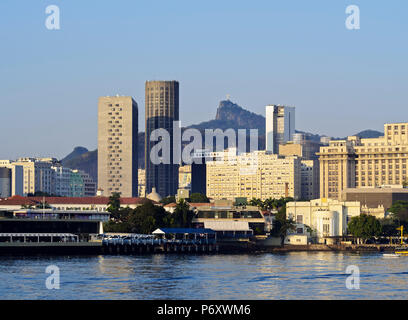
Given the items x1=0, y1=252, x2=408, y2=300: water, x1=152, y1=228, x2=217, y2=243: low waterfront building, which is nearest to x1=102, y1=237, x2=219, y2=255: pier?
x1=152, y1=228, x2=217, y2=243: low waterfront building

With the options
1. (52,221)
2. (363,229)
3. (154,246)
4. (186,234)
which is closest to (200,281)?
(154,246)

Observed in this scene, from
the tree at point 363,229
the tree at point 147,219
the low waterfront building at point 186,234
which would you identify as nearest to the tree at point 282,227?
the tree at point 363,229

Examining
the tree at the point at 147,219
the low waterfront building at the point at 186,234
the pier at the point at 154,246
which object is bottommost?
the pier at the point at 154,246

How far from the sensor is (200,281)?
88.2 m

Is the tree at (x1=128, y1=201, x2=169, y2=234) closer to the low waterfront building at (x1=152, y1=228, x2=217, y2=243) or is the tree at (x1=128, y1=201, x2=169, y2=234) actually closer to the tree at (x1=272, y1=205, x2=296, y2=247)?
the low waterfront building at (x1=152, y1=228, x2=217, y2=243)

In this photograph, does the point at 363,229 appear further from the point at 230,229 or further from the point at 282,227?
the point at 230,229

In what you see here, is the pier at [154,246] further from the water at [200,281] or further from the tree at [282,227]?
the water at [200,281]

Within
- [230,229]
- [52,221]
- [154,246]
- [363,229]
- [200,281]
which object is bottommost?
[154,246]

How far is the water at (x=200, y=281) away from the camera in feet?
244

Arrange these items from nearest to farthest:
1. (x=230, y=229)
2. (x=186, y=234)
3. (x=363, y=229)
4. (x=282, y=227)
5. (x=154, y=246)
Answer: (x=154, y=246) < (x=186, y=234) < (x=230, y=229) < (x=282, y=227) < (x=363, y=229)

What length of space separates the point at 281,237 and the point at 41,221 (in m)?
54.4

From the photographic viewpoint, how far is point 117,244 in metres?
162
